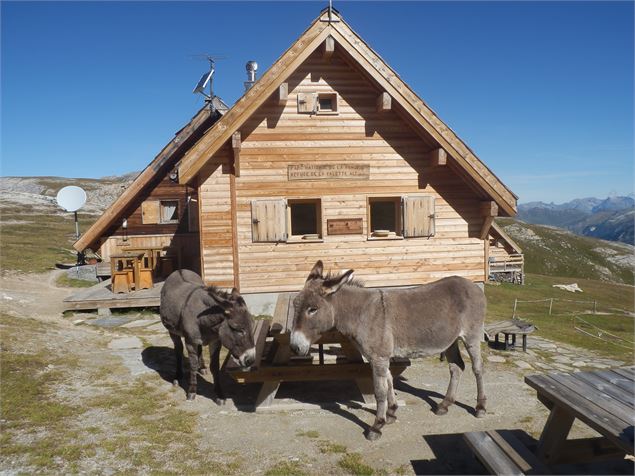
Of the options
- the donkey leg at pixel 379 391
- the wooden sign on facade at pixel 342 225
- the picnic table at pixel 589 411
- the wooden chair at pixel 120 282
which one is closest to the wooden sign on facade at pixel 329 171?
the wooden sign on facade at pixel 342 225

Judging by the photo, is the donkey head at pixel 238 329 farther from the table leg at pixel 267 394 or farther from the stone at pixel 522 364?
the stone at pixel 522 364

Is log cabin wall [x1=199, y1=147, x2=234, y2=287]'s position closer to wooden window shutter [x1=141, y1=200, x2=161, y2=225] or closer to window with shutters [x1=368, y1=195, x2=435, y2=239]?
window with shutters [x1=368, y1=195, x2=435, y2=239]

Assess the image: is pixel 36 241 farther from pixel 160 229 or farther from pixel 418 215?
pixel 418 215

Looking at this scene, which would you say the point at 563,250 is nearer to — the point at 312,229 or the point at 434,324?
the point at 312,229

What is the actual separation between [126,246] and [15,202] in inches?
2745

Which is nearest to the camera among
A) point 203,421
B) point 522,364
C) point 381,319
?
point 381,319

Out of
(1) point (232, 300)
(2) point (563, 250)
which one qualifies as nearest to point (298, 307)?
(1) point (232, 300)

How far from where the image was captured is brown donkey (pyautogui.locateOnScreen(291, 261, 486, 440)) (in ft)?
20.0

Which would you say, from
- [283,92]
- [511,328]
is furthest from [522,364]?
[283,92]

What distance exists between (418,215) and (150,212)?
41.4 ft

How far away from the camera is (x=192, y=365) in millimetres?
7406

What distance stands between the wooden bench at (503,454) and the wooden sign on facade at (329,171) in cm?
861

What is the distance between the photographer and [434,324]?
6285mm

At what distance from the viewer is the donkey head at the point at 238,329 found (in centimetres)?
642
